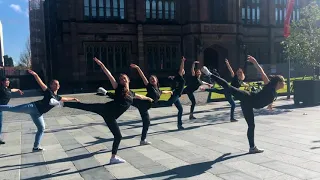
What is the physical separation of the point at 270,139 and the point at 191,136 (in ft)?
6.62

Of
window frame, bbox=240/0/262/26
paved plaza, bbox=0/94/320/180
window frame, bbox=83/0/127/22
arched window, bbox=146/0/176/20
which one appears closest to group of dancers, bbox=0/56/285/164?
paved plaza, bbox=0/94/320/180

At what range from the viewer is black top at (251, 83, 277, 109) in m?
6.33

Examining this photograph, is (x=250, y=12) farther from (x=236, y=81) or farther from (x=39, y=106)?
(x=39, y=106)

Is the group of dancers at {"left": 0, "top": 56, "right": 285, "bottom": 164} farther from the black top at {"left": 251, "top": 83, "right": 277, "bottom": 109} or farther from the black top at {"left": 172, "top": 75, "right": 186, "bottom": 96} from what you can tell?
the black top at {"left": 172, "top": 75, "right": 186, "bottom": 96}

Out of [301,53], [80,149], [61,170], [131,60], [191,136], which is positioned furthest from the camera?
[131,60]

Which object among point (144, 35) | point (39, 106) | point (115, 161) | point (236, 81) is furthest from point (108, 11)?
point (115, 161)

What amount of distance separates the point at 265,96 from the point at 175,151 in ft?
7.35

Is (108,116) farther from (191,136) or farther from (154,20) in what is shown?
(154,20)

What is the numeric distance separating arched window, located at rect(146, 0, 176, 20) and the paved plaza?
25.2 meters

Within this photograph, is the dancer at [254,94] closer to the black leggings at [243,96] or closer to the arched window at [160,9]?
the black leggings at [243,96]

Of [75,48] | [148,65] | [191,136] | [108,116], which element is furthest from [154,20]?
[108,116]

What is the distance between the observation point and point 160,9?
35562 millimetres

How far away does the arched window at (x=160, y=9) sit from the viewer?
35.1 m

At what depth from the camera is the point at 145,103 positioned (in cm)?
733
